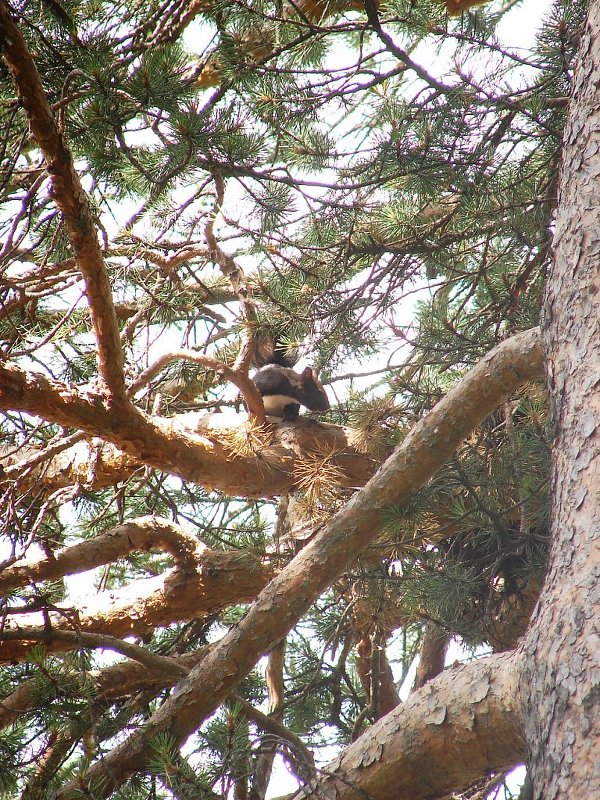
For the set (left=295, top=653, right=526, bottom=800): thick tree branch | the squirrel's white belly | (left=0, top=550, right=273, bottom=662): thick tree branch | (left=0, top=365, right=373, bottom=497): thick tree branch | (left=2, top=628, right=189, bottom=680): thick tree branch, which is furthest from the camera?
the squirrel's white belly

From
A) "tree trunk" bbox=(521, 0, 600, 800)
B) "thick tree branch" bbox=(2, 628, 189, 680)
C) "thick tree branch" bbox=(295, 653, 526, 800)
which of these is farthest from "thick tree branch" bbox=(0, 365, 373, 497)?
"tree trunk" bbox=(521, 0, 600, 800)

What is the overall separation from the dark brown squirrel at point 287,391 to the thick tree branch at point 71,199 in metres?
1.91

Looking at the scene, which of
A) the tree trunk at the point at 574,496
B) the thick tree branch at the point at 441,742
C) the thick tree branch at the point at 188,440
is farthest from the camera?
the thick tree branch at the point at 188,440

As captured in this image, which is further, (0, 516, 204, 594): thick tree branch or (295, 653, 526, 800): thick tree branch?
(0, 516, 204, 594): thick tree branch

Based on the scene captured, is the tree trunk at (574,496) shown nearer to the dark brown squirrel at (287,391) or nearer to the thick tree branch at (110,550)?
the thick tree branch at (110,550)

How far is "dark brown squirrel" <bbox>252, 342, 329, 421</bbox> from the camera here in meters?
4.44

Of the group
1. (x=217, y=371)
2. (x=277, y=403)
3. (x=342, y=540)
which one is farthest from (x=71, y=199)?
(x=277, y=403)

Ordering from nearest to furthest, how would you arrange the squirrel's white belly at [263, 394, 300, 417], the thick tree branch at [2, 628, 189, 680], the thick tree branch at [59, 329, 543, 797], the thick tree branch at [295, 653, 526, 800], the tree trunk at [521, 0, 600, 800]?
the tree trunk at [521, 0, 600, 800] < the thick tree branch at [295, 653, 526, 800] < the thick tree branch at [59, 329, 543, 797] < the thick tree branch at [2, 628, 189, 680] < the squirrel's white belly at [263, 394, 300, 417]

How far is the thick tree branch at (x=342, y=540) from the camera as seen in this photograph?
2.19 metres

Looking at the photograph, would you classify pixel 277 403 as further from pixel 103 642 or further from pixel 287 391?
pixel 103 642

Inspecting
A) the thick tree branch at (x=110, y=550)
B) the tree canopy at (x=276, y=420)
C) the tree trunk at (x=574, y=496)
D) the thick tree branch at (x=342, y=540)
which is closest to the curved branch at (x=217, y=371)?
the tree canopy at (x=276, y=420)

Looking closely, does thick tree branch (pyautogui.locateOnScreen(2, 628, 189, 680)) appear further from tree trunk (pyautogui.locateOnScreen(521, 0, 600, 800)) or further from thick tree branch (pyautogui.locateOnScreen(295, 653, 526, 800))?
tree trunk (pyautogui.locateOnScreen(521, 0, 600, 800))

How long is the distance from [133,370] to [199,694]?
Answer: 138cm

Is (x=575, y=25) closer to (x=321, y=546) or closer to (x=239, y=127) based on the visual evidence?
(x=239, y=127)
